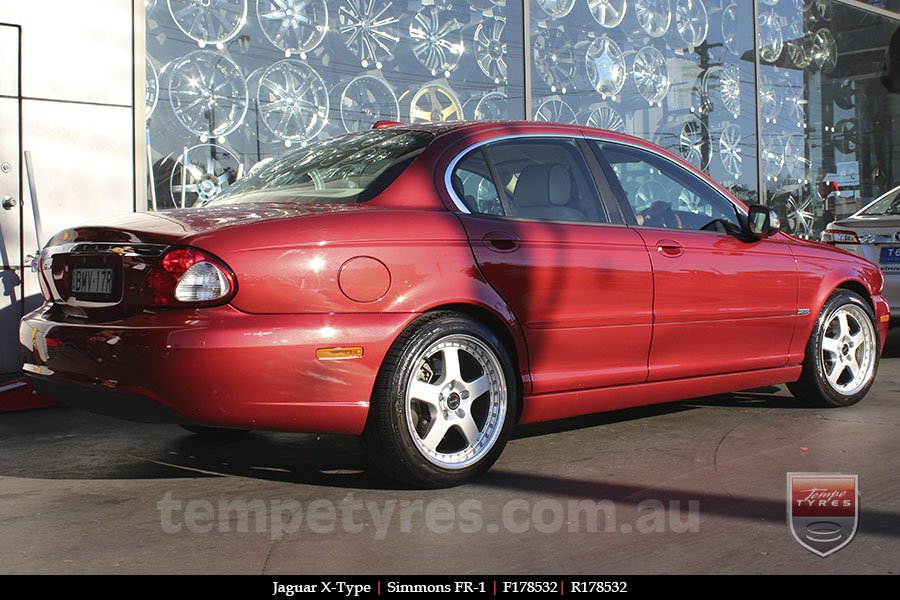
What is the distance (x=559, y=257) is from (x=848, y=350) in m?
2.51

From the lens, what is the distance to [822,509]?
375 centimetres

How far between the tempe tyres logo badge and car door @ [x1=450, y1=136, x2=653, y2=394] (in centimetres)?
98

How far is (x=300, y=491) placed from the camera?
4.02 metres

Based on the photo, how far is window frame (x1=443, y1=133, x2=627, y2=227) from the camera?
4.27m

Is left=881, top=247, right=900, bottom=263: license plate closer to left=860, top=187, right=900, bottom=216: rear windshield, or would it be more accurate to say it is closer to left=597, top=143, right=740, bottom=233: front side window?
left=860, top=187, right=900, bottom=216: rear windshield

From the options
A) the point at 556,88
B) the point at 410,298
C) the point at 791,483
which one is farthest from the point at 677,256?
the point at 556,88

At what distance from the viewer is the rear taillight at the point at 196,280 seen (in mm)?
3582

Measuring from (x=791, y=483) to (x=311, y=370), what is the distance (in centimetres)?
198

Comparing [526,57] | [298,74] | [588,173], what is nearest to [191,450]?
[588,173]

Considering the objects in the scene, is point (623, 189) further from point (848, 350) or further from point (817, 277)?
point (848, 350)

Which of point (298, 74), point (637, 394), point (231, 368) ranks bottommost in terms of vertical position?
point (637, 394)

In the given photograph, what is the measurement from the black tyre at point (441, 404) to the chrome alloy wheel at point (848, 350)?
2.51 metres

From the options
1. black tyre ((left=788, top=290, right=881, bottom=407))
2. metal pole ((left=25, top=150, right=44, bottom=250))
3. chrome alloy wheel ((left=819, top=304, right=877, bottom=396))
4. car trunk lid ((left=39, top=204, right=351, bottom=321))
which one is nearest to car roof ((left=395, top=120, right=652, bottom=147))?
car trunk lid ((left=39, top=204, right=351, bottom=321))
